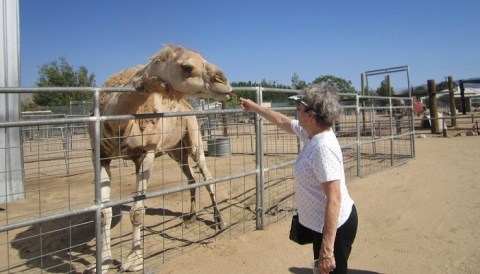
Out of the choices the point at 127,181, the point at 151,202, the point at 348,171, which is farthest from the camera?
the point at 348,171

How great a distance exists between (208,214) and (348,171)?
425cm

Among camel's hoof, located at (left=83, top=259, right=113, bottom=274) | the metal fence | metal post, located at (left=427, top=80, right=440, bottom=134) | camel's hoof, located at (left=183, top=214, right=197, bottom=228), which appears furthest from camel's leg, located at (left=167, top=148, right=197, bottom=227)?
metal post, located at (left=427, top=80, right=440, bottom=134)

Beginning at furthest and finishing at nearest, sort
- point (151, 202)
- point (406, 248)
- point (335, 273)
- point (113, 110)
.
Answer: point (151, 202), point (406, 248), point (113, 110), point (335, 273)

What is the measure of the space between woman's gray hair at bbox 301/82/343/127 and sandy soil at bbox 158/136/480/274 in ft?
6.65

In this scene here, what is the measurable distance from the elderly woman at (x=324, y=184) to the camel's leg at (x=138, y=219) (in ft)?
6.62

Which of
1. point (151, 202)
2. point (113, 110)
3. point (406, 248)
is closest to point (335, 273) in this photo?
point (406, 248)

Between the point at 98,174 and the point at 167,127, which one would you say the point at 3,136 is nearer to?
the point at 167,127

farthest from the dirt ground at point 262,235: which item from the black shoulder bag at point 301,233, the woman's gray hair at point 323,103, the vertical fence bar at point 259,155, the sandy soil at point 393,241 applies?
the woman's gray hair at point 323,103

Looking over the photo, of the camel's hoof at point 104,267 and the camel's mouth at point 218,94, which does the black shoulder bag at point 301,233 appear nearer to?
the camel's mouth at point 218,94

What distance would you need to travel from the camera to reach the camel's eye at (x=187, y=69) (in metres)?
3.46

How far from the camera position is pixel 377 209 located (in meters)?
5.78

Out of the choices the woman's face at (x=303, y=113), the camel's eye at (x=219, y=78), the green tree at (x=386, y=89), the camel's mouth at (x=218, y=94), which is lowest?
the woman's face at (x=303, y=113)

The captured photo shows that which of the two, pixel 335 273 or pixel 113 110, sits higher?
pixel 113 110

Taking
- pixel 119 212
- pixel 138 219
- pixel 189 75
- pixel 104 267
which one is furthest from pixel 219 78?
pixel 119 212
